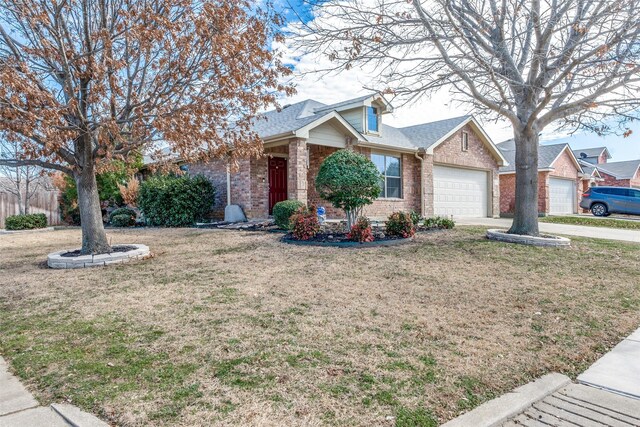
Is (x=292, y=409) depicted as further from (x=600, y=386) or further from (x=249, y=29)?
(x=249, y=29)

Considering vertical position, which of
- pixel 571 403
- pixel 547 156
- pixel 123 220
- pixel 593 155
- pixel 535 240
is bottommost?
pixel 571 403

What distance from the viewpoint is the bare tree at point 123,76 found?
583 centimetres

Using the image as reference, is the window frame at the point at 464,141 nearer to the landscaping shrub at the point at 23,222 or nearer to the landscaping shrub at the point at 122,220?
the landscaping shrub at the point at 122,220

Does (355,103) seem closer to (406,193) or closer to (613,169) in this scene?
(406,193)

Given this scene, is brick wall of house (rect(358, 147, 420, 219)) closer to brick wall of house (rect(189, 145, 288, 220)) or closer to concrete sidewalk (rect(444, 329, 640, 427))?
brick wall of house (rect(189, 145, 288, 220))

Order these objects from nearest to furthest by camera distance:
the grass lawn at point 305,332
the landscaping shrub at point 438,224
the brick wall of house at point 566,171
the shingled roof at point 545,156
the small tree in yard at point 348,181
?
the grass lawn at point 305,332
the small tree in yard at point 348,181
the landscaping shrub at point 438,224
the shingled roof at point 545,156
the brick wall of house at point 566,171

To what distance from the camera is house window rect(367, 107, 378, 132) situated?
49.8 feet

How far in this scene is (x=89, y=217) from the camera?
7.16 metres

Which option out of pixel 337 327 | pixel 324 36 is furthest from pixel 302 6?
pixel 337 327

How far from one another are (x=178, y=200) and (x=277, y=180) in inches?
138

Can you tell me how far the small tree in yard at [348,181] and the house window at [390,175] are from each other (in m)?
6.44

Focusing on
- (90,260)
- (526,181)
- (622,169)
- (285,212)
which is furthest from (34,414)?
(622,169)

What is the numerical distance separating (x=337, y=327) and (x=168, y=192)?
36.5ft

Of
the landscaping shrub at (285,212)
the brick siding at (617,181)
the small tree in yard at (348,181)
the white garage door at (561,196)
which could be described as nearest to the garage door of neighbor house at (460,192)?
the white garage door at (561,196)
